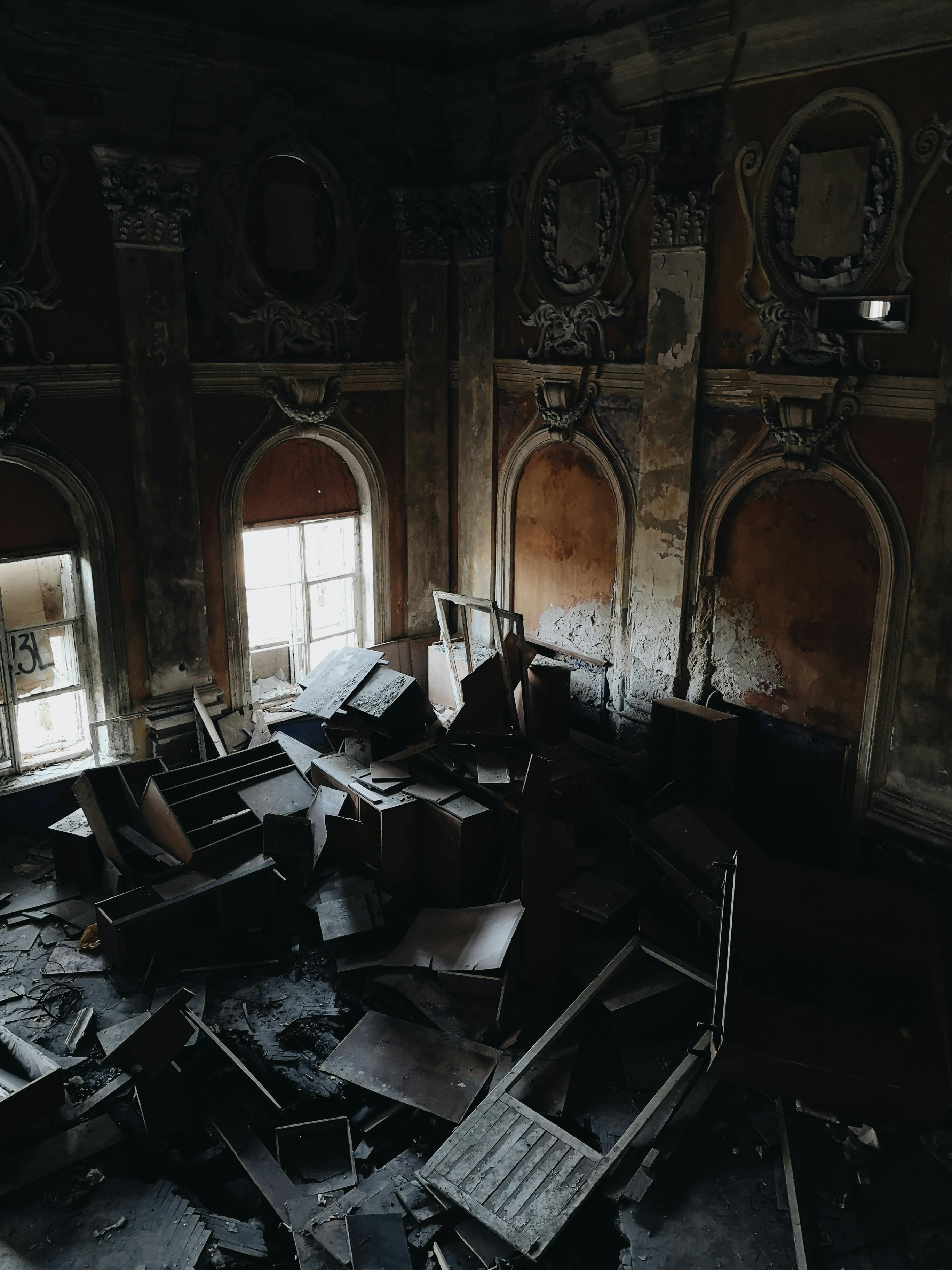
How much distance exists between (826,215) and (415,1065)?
5.88 meters

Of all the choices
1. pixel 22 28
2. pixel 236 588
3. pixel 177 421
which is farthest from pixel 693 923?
pixel 22 28

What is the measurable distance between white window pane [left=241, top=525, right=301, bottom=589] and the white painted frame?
4.19 m

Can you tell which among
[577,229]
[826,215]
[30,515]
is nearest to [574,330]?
[577,229]

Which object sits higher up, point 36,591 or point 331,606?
point 36,591

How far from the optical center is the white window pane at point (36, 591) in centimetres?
734

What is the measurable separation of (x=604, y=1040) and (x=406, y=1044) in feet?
3.84

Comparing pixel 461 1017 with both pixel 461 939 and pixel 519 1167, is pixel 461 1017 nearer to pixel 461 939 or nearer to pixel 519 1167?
pixel 461 939

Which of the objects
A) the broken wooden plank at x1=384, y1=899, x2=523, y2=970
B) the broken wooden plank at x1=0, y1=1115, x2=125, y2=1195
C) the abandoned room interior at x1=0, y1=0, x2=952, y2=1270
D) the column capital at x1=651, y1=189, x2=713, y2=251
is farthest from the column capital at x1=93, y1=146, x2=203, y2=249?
the broken wooden plank at x1=0, y1=1115, x2=125, y2=1195

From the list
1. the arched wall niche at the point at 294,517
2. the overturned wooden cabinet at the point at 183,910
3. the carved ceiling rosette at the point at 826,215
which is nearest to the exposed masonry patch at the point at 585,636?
the arched wall niche at the point at 294,517

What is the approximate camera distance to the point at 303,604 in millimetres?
9016

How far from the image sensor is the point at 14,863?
24.1 ft

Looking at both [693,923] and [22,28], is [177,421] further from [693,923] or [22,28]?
[693,923]

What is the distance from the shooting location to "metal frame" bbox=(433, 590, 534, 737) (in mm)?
7582

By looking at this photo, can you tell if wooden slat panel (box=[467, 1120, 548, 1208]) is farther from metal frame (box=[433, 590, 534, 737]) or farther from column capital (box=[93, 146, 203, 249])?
column capital (box=[93, 146, 203, 249])
